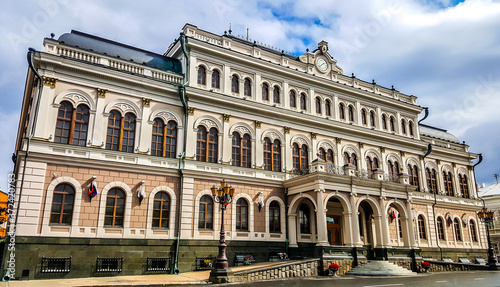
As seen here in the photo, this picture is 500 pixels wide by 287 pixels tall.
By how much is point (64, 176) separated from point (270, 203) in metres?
13.0

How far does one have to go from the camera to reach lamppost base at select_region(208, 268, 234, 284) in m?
17.3

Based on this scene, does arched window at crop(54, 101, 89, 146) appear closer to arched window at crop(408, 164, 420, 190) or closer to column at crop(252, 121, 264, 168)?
column at crop(252, 121, 264, 168)

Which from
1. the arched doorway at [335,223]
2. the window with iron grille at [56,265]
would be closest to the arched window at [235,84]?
the arched doorway at [335,223]

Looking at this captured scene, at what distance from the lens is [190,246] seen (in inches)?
891

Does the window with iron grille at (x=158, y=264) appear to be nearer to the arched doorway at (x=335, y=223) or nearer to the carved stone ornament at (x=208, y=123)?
the carved stone ornament at (x=208, y=123)

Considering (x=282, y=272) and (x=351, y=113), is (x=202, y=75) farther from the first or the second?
(x=351, y=113)

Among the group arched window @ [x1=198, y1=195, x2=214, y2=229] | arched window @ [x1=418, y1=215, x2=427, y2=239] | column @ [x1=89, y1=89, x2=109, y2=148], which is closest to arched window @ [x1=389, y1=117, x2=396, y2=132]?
arched window @ [x1=418, y1=215, x2=427, y2=239]

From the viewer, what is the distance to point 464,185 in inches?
1587

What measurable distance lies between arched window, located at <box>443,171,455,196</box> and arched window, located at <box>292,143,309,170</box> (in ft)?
59.3

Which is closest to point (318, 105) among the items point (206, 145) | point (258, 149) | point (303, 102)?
point (303, 102)

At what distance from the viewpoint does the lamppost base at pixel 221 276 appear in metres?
17.3

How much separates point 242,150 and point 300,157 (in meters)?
Answer: 4.97

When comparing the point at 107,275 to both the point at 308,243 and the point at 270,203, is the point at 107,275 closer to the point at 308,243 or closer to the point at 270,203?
the point at 270,203

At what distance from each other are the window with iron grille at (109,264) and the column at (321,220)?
11272mm
